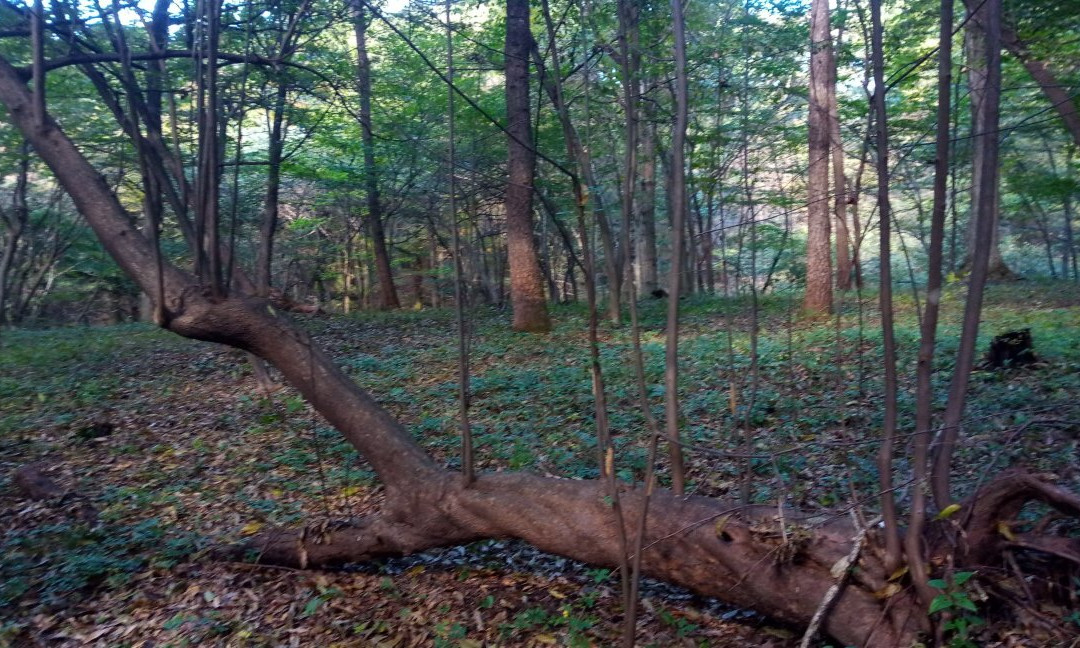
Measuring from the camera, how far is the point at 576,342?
12.2m

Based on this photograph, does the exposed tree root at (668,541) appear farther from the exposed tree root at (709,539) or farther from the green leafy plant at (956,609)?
the green leafy plant at (956,609)

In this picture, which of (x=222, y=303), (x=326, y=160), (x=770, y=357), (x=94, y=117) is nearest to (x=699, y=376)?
(x=770, y=357)

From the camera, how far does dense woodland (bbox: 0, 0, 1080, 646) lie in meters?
3.72

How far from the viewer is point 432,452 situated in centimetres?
750

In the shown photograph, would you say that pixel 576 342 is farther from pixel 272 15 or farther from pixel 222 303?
pixel 222 303

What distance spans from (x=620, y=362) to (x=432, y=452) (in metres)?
3.44

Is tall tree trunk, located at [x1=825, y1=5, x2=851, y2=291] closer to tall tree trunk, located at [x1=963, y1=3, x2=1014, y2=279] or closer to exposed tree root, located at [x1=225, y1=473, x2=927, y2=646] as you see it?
tall tree trunk, located at [x1=963, y1=3, x2=1014, y2=279]

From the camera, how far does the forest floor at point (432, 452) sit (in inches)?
189

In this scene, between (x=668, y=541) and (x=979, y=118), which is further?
(x=979, y=118)

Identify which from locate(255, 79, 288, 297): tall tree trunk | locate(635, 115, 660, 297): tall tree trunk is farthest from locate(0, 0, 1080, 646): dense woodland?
locate(635, 115, 660, 297): tall tree trunk

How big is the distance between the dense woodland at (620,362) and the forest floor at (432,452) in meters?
0.06

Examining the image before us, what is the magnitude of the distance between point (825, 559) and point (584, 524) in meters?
1.44

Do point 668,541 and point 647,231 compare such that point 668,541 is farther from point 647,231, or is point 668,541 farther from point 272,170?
point 647,231

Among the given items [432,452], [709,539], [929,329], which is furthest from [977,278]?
[432,452]
